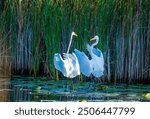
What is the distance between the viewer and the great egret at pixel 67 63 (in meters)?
4.34

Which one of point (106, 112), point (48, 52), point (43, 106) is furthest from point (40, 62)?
point (106, 112)

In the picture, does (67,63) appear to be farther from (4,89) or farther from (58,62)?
(4,89)

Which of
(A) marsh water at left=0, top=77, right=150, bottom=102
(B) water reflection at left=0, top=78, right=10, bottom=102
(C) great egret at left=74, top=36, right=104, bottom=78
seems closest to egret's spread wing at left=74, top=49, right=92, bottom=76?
(C) great egret at left=74, top=36, right=104, bottom=78

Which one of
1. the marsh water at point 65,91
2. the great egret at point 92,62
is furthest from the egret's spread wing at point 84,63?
the marsh water at point 65,91

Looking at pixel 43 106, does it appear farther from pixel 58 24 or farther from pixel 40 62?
pixel 58 24

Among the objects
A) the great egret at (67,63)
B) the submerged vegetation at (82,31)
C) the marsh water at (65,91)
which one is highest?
the submerged vegetation at (82,31)

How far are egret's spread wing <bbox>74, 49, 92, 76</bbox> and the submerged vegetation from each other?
6 centimetres

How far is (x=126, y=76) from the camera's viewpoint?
→ 436 cm

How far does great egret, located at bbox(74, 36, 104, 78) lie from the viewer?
4332 mm

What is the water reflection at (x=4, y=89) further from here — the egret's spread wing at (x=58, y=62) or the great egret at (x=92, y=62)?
the great egret at (x=92, y=62)

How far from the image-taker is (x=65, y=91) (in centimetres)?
437

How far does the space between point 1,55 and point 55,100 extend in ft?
2.01

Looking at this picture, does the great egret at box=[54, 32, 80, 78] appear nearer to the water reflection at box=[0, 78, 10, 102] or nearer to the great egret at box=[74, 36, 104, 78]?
the great egret at box=[74, 36, 104, 78]

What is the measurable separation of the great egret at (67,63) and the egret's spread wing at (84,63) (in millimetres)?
30
